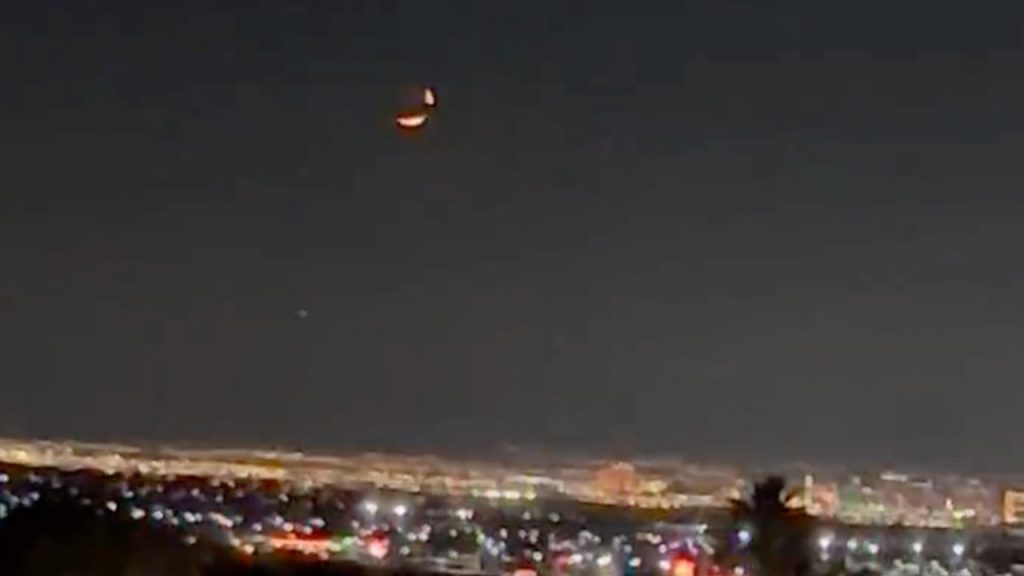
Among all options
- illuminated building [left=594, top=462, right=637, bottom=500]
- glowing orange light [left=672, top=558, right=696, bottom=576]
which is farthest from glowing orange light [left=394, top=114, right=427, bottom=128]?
illuminated building [left=594, top=462, right=637, bottom=500]

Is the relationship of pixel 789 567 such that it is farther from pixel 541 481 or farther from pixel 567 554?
pixel 541 481

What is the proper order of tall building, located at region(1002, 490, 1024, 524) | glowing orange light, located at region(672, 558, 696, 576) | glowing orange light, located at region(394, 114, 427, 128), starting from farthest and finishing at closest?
tall building, located at region(1002, 490, 1024, 524) → glowing orange light, located at region(672, 558, 696, 576) → glowing orange light, located at region(394, 114, 427, 128)

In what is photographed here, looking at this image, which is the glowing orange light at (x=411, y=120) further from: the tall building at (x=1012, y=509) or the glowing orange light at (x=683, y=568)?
the tall building at (x=1012, y=509)

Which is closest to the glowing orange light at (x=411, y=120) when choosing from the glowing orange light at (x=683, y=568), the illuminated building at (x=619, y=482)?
the glowing orange light at (x=683, y=568)

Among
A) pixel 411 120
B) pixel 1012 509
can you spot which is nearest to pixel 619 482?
pixel 1012 509

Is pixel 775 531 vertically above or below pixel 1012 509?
below

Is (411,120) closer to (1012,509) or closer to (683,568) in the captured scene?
(683,568)

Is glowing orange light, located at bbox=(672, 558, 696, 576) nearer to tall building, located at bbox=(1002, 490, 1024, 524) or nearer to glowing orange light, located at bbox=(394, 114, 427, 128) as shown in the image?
glowing orange light, located at bbox=(394, 114, 427, 128)

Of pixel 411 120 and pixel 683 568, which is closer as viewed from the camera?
pixel 411 120
